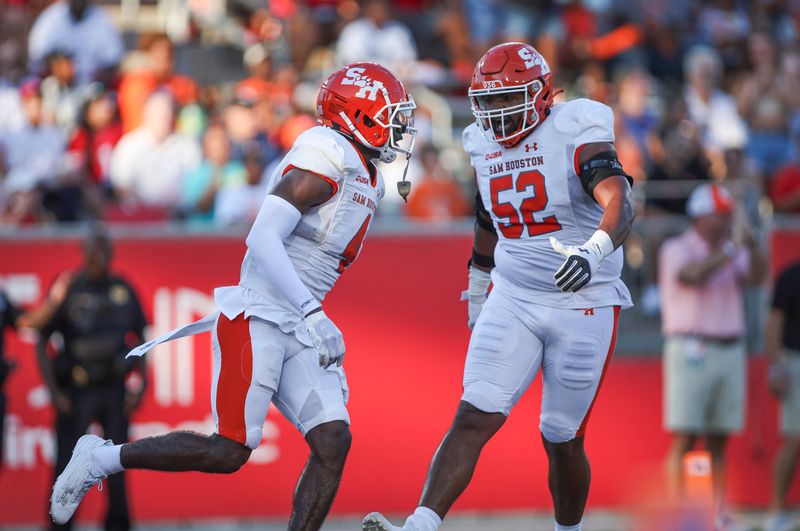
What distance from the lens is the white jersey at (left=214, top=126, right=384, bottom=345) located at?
5941 millimetres

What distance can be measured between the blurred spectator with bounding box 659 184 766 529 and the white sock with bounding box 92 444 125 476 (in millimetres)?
4702

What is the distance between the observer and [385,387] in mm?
9859

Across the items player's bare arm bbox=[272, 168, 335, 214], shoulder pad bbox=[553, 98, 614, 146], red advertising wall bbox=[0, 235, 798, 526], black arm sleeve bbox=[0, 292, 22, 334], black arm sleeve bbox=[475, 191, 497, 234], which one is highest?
shoulder pad bbox=[553, 98, 614, 146]

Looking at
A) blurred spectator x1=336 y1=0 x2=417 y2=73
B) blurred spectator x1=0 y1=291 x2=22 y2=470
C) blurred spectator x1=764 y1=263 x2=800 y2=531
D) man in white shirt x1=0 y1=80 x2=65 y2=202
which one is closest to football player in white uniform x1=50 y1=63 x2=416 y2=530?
blurred spectator x1=0 y1=291 x2=22 y2=470

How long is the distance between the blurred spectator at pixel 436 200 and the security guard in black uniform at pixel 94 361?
2.87 meters

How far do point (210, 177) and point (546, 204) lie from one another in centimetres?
572

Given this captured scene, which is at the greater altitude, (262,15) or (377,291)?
(262,15)

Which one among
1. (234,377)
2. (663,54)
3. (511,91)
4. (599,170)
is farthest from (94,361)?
(663,54)

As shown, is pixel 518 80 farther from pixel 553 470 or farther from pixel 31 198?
pixel 31 198

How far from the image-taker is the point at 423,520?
18.4ft

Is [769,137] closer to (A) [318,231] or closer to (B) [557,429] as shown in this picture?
(B) [557,429]

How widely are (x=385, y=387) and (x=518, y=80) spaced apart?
423cm

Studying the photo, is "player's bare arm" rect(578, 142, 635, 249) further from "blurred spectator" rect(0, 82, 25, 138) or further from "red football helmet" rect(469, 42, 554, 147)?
"blurred spectator" rect(0, 82, 25, 138)

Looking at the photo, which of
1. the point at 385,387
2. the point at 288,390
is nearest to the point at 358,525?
the point at 385,387
